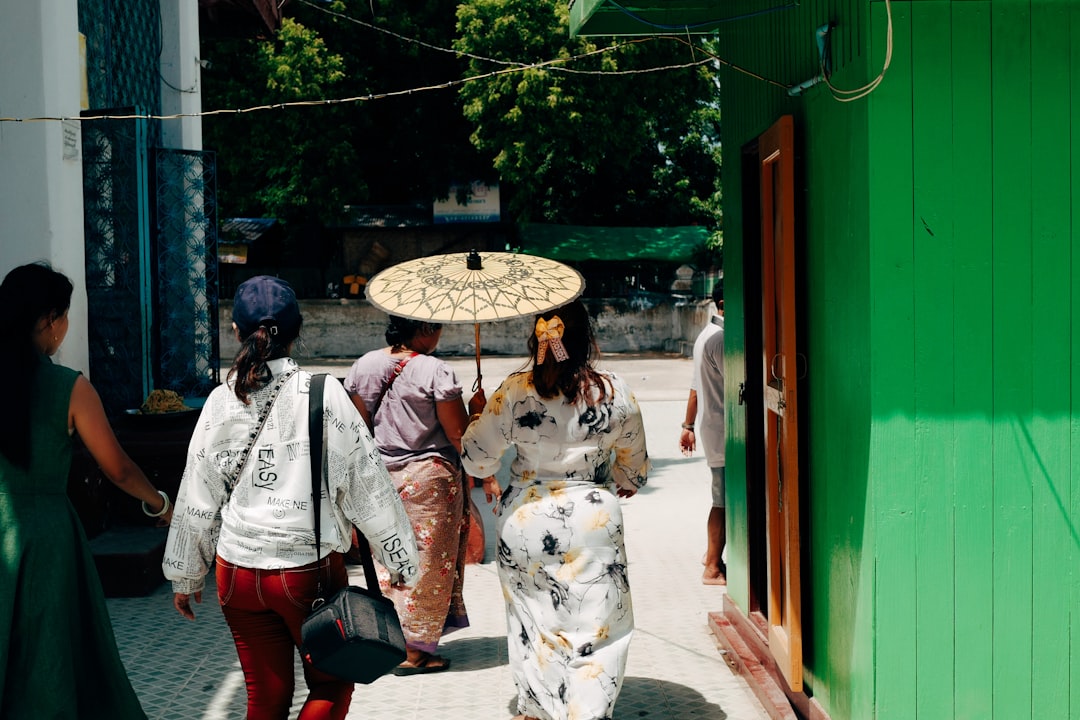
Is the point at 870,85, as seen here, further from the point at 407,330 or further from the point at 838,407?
the point at 407,330

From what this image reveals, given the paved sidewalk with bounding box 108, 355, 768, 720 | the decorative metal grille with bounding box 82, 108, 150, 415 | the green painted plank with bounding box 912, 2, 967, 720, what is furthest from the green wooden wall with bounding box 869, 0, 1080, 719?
the decorative metal grille with bounding box 82, 108, 150, 415

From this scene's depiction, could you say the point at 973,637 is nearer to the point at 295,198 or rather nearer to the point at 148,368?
the point at 148,368

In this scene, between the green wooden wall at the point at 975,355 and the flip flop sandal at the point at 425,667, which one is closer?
the green wooden wall at the point at 975,355

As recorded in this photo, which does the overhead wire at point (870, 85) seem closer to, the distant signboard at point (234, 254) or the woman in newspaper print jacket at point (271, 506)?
the woman in newspaper print jacket at point (271, 506)

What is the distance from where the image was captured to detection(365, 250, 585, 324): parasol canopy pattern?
418 cm

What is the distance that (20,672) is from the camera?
3502 millimetres

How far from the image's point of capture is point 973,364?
359 centimetres

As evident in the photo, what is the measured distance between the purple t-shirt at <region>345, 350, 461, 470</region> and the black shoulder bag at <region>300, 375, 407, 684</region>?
174 cm

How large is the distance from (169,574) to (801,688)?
7.62ft

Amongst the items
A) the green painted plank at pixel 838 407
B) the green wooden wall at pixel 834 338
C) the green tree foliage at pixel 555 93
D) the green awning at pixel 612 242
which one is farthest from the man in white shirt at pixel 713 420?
the green awning at pixel 612 242

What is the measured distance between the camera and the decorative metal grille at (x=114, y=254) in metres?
7.92

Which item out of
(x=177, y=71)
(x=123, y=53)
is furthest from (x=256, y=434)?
(x=177, y=71)

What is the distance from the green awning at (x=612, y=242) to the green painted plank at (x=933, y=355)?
2624 cm

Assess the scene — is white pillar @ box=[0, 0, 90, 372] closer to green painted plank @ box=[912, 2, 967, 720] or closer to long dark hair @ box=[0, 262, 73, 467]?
long dark hair @ box=[0, 262, 73, 467]
